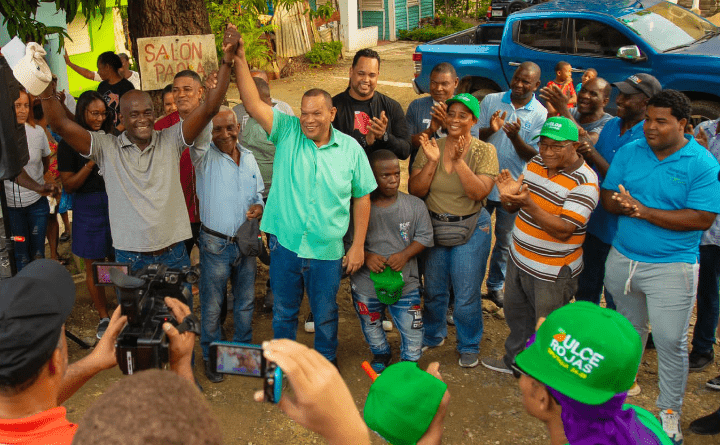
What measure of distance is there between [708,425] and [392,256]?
218cm

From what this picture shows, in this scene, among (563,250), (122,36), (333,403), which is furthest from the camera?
(122,36)

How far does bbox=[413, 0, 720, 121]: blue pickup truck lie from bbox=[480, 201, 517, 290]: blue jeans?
3.88 meters

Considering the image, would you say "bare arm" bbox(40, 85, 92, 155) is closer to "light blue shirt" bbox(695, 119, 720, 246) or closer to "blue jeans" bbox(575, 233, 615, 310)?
"blue jeans" bbox(575, 233, 615, 310)

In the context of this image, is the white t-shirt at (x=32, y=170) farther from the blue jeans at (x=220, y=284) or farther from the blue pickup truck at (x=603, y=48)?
the blue pickup truck at (x=603, y=48)

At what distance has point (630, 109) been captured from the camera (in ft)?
→ 15.0

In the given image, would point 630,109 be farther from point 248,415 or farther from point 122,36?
point 122,36

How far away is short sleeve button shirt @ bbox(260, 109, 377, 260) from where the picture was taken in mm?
4125

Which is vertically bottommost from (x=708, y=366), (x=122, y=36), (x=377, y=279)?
(x=708, y=366)

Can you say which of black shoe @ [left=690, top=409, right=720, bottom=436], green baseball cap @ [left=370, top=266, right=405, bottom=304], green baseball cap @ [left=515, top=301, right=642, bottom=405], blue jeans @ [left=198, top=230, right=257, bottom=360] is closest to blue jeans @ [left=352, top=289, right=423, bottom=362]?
green baseball cap @ [left=370, top=266, right=405, bottom=304]

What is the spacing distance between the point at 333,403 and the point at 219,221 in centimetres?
306

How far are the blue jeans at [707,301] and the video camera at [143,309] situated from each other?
3585 millimetres

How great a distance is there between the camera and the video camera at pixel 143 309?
2.18 m

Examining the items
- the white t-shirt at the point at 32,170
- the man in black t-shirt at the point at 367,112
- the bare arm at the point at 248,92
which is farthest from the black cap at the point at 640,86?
the white t-shirt at the point at 32,170

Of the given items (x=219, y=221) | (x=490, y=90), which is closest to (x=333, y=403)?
(x=219, y=221)
